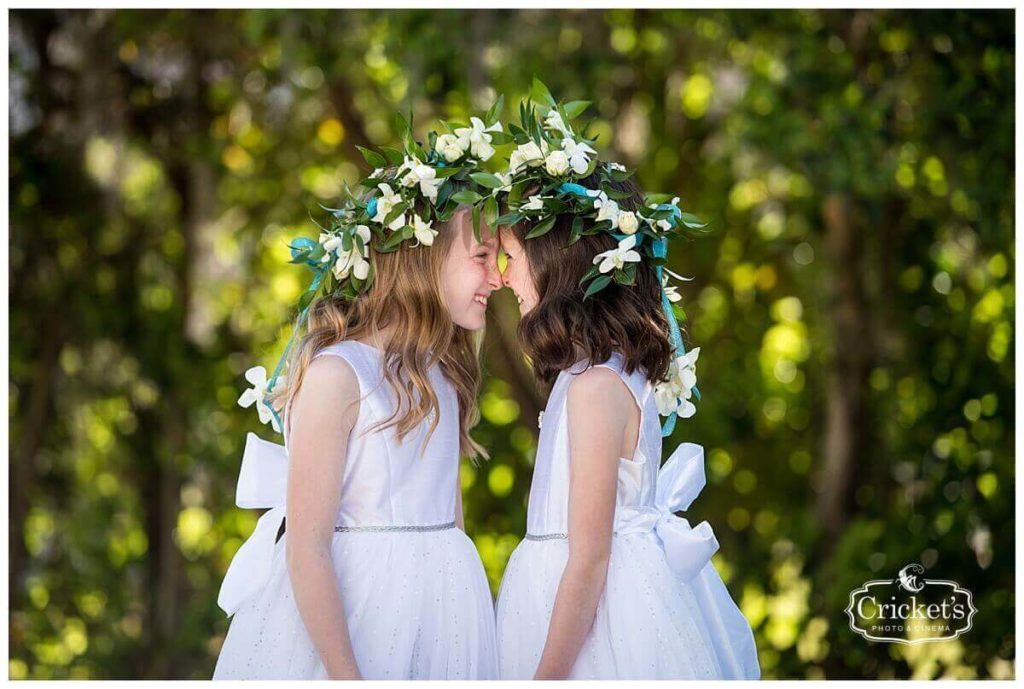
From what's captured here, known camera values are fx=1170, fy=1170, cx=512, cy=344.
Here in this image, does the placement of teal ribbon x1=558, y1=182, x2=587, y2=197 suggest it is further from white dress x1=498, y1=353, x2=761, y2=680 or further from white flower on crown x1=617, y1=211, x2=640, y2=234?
white dress x1=498, y1=353, x2=761, y2=680

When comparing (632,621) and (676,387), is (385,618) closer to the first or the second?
(632,621)

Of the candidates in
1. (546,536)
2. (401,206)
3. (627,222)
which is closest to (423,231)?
(401,206)

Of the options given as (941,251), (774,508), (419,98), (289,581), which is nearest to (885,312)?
(941,251)

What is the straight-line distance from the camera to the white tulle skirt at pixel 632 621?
218 centimetres

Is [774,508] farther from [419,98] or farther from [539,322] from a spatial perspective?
[539,322]

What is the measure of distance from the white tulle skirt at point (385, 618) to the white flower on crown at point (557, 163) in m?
0.75

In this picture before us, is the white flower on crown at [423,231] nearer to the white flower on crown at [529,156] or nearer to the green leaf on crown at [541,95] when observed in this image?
the white flower on crown at [529,156]

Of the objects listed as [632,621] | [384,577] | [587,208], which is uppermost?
[587,208]

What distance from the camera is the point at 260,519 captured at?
2.43 meters

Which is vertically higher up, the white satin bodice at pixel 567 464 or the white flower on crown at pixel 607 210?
the white flower on crown at pixel 607 210

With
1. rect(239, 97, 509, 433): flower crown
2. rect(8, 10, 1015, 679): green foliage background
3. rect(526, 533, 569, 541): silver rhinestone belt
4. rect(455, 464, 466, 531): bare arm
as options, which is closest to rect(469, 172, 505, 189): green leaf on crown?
rect(239, 97, 509, 433): flower crown

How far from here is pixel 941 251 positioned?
4785mm

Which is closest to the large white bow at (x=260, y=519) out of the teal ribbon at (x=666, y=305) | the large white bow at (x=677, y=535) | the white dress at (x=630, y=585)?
the white dress at (x=630, y=585)

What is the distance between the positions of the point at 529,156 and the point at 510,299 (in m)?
2.88
